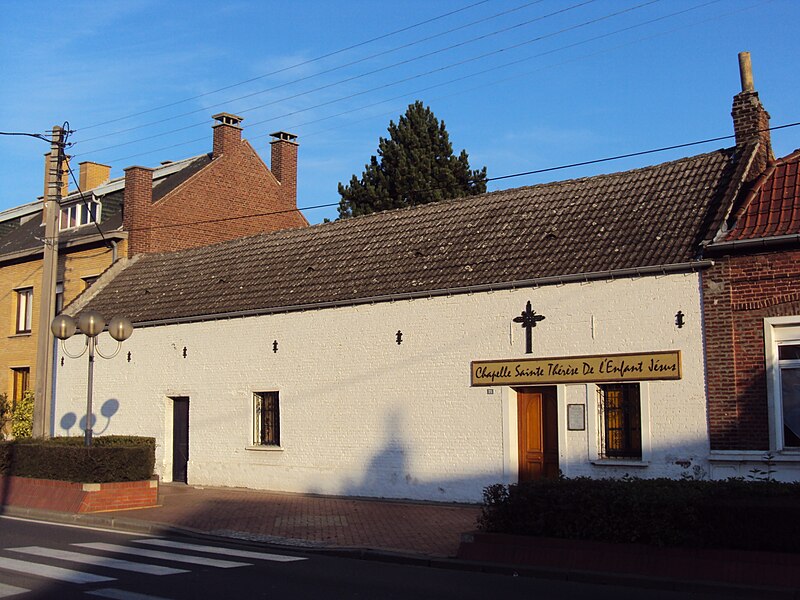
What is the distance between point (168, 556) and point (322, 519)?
4.04m

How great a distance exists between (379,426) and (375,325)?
2.09 metres

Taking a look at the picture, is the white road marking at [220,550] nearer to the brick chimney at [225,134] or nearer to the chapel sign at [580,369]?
the chapel sign at [580,369]

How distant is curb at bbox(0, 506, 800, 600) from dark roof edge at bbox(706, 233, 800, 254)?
6542mm

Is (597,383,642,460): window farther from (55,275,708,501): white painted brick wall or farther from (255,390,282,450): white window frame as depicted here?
(255,390,282,450): white window frame

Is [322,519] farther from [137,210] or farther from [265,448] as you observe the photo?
[137,210]

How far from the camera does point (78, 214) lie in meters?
31.3

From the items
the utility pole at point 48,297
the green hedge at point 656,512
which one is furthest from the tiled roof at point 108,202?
the green hedge at point 656,512

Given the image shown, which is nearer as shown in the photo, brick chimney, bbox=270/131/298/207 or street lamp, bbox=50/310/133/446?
street lamp, bbox=50/310/133/446

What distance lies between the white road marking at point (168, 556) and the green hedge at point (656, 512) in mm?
3299

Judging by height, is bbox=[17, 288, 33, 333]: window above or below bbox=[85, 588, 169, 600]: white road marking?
above

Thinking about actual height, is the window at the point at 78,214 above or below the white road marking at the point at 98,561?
above

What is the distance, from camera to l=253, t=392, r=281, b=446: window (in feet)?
67.9

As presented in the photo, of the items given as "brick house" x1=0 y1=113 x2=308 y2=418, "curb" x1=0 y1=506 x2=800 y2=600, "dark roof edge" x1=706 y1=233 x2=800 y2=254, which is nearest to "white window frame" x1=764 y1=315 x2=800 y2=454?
"dark roof edge" x1=706 y1=233 x2=800 y2=254

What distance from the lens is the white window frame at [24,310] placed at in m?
30.5
